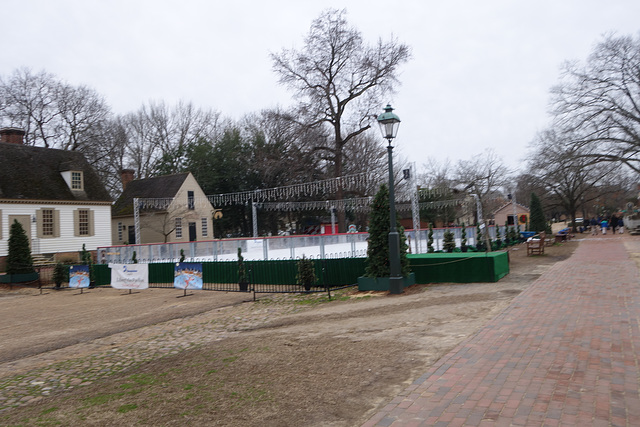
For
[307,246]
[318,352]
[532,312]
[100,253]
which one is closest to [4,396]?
[318,352]

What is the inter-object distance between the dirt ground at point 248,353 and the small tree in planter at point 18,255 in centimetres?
1228

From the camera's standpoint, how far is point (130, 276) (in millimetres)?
19203

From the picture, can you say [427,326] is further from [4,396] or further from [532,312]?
[4,396]

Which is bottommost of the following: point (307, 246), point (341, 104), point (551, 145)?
point (307, 246)

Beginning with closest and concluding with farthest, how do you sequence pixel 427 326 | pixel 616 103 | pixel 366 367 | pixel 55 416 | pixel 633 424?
pixel 633 424, pixel 55 416, pixel 366 367, pixel 427 326, pixel 616 103

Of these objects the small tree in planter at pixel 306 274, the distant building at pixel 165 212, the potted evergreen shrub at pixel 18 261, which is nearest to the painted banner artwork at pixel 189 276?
the small tree in planter at pixel 306 274

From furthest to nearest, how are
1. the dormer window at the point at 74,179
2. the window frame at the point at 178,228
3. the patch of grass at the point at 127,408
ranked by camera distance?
the window frame at the point at 178,228 < the dormer window at the point at 74,179 < the patch of grass at the point at 127,408

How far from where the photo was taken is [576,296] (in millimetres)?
9906

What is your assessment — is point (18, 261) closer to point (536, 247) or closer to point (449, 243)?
point (449, 243)

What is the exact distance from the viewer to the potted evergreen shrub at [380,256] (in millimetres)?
13469

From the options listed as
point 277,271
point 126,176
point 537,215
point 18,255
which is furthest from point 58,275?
point 537,215

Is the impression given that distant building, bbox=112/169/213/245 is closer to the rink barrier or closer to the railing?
the railing

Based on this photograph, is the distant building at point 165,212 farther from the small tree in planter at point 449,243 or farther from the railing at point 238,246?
the small tree in planter at point 449,243

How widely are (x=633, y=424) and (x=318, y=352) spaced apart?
13.7 feet
